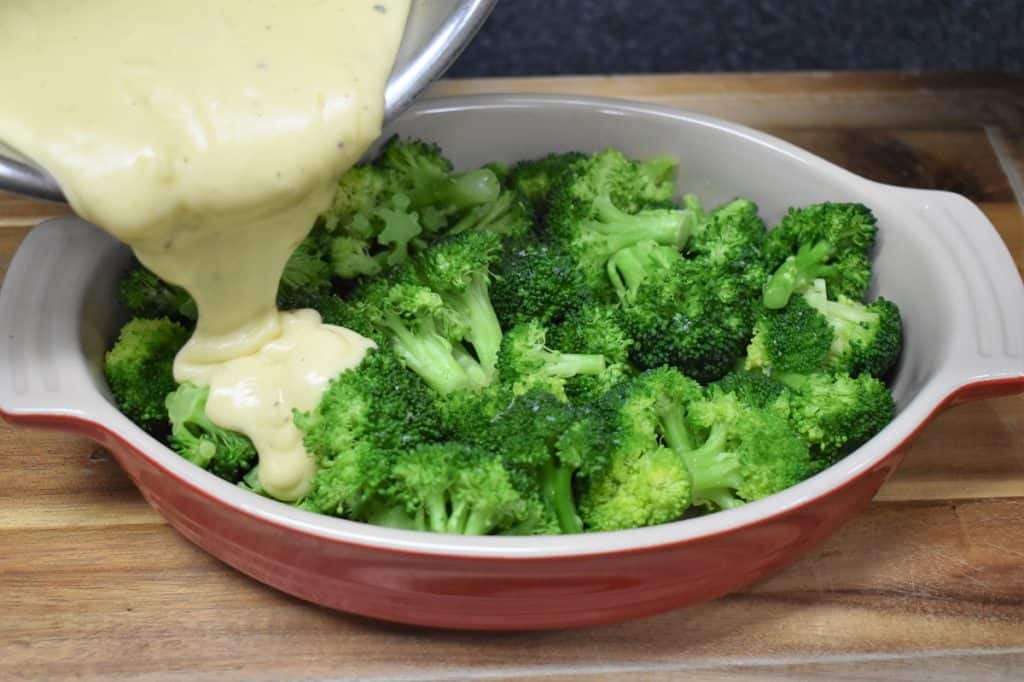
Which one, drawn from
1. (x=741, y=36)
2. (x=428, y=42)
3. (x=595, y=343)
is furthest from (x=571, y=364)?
(x=741, y=36)

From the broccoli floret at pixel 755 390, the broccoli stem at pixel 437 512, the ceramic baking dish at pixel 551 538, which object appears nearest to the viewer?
the ceramic baking dish at pixel 551 538

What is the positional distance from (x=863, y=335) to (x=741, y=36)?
1.51m

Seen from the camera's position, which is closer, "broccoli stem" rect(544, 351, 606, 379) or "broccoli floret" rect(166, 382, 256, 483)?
"broccoli floret" rect(166, 382, 256, 483)

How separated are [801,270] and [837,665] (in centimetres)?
62

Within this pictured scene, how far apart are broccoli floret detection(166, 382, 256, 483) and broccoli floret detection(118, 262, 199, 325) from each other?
178 mm

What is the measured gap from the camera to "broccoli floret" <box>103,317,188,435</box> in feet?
5.37

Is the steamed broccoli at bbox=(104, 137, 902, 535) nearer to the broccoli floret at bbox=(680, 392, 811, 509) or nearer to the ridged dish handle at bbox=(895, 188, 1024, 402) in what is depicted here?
the broccoli floret at bbox=(680, 392, 811, 509)

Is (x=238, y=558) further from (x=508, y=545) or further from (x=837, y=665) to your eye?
(x=837, y=665)

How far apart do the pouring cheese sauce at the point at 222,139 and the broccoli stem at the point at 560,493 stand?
298 millimetres

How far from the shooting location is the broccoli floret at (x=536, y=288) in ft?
5.90

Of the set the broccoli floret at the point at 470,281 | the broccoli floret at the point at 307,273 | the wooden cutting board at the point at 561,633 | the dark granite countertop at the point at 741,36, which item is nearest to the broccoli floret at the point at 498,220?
the broccoli floret at the point at 470,281

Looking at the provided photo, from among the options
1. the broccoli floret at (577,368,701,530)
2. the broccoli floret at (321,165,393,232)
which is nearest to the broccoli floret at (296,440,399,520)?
the broccoli floret at (577,368,701,530)

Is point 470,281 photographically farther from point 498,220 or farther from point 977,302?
point 977,302

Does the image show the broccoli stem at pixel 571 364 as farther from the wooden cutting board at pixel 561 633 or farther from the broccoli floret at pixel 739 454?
the wooden cutting board at pixel 561 633
